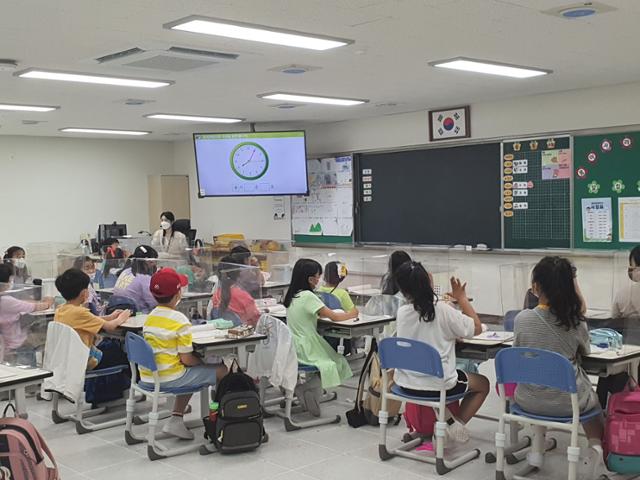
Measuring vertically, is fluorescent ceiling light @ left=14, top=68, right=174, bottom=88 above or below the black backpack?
above

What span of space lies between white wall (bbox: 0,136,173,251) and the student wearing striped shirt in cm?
790

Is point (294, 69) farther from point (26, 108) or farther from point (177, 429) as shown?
point (26, 108)

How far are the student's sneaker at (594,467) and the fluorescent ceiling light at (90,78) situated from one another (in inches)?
187

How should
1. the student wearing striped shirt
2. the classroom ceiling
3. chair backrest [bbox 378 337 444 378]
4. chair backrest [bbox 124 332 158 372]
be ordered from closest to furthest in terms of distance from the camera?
chair backrest [bbox 378 337 444 378], the classroom ceiling, chair backrest [bbox 124 332 158 372], the student wearing striped shirt

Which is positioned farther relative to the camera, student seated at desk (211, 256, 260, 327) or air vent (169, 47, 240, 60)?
student seated at desk (211, 256, 260, 327)

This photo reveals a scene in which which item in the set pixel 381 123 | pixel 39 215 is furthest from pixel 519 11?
pixel 39 215

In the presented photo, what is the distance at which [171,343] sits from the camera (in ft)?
15.7

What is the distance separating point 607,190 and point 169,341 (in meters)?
5.13

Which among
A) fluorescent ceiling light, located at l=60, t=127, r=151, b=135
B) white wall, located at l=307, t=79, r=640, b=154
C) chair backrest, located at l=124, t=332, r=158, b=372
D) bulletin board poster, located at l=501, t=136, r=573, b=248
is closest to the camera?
chair backrest, located at l=124, t=332, r=158, b=372

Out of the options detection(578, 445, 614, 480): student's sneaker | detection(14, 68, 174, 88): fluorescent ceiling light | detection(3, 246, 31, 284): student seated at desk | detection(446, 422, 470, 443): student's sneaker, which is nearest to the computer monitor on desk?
detection(3, 246, 31, 284): student seated at desk

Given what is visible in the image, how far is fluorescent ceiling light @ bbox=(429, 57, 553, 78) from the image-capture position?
20.7 feet

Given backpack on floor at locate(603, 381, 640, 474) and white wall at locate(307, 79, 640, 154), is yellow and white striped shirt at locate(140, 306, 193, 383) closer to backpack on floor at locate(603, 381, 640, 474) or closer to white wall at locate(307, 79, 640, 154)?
backpack on floor at locate(603, 381, 640, 474)

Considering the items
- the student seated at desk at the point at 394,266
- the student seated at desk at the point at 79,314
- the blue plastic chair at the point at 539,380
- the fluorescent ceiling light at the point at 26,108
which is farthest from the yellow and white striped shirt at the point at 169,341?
the fluorescent ceiling light at the point at 26,108

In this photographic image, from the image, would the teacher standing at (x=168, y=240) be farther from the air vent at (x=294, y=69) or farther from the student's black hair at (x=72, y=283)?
the student's black hair at (x=72, y=283)
